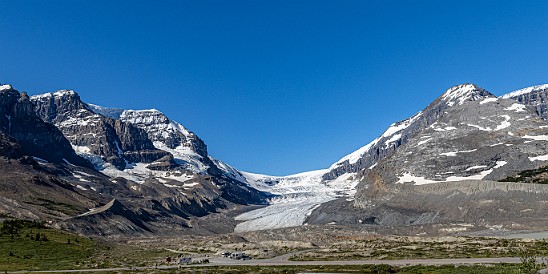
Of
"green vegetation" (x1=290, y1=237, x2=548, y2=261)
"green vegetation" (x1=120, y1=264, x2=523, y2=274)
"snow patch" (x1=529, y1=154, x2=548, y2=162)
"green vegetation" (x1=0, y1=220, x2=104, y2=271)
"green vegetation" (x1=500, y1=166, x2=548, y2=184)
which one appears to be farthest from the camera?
"snow patch" (x1=529, y1=154, x2=548, y2=162)

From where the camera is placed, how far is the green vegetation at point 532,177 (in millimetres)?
171250

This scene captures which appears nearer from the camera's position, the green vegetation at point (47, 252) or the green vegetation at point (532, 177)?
the green vegetation at point (47, 252)

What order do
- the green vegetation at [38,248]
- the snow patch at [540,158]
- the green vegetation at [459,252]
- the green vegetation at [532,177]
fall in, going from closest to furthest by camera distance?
the green vegetation at [459,252]
the green vegetation at [38,248]
the green vegetation at [532,177]
the snow patch at [540,158]

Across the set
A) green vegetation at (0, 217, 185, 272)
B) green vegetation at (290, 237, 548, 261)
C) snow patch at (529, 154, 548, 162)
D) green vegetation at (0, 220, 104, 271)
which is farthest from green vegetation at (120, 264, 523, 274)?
snow patch at (529, 154, 548, 162)

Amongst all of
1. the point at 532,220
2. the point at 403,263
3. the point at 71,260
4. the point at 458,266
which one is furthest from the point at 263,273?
the point at 532,220

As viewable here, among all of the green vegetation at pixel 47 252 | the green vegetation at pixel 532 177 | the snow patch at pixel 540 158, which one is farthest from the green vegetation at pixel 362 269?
the snow patch at pixel 540 158

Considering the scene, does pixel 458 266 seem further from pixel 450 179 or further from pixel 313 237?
pixel 450 179

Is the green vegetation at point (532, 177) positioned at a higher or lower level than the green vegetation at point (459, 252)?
higher

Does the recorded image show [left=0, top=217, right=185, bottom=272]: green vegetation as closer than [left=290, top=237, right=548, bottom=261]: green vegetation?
No

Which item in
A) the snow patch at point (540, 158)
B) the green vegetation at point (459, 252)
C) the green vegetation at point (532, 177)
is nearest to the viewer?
the green vegetation at point (459, 252)

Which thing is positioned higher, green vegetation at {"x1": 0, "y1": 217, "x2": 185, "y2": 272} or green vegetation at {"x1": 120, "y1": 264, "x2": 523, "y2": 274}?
green vegetation at {"x1": 0, "y1": 217, "x2": 185, "y2": 272}

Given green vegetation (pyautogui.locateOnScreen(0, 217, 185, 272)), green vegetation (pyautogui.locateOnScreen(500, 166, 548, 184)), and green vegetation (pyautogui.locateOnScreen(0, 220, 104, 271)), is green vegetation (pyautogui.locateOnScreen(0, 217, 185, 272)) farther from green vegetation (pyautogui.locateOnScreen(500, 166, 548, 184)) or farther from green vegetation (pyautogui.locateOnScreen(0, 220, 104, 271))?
green vegetation (pyautogui.locateOnScreen(500, 166, 548, 184))

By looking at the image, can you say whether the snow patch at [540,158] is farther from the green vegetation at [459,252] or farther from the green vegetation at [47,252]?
the green vegetation at [47,252]

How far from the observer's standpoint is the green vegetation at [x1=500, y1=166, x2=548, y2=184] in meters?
171
